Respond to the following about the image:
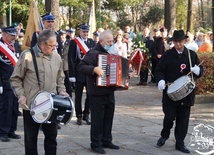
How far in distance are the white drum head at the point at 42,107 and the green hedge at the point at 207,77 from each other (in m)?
6.48

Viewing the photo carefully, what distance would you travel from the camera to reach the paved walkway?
22.5 feet

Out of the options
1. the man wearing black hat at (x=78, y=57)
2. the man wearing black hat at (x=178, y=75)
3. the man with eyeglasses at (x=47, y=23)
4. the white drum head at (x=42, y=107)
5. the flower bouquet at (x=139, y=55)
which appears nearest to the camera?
the white drum head at (x=42, y=107)

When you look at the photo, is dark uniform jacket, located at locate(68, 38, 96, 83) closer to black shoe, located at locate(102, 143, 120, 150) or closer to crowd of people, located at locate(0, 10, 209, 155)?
crowd of people, located at locate(0, 10, 209, 155)

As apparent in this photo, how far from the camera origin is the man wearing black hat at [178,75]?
22.2 ft

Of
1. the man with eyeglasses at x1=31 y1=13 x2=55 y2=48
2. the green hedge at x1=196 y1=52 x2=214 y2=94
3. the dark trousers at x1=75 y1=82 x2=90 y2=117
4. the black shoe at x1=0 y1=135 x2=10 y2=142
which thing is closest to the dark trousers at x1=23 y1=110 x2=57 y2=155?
the black shoe at x1=0 y1=135 x2=10 y2=142

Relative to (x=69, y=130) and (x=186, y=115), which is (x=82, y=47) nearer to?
(x=69, y=130)

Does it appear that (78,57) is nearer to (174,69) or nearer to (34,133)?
(174,69)

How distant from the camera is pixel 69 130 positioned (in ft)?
27.2

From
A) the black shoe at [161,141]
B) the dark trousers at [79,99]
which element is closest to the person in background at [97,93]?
the black shoe at [161,141]

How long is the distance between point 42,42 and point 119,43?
7.98 meters

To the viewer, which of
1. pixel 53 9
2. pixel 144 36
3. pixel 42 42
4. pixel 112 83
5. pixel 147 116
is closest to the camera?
pixel 42 42

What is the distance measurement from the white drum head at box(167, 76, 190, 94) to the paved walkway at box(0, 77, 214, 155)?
105cm

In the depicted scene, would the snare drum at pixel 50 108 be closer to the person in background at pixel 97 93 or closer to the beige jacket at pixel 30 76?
the beige jacket at pixel 30 76

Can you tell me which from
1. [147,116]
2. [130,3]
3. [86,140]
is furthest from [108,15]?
[86,140]
